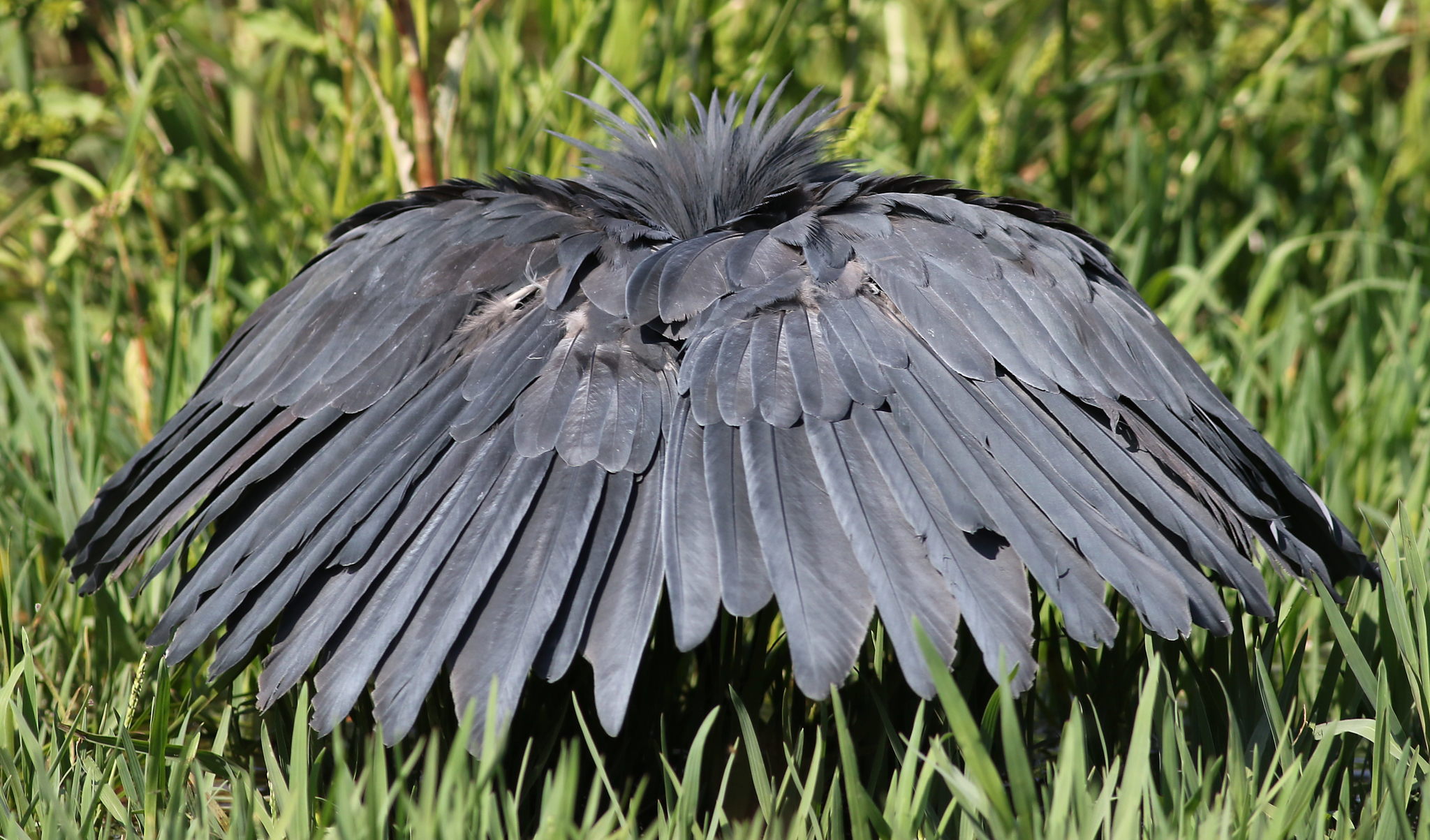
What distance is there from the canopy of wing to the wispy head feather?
0.13 m

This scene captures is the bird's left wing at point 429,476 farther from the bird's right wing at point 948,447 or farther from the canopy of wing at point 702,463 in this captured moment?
the bird's right wing at point 948,447

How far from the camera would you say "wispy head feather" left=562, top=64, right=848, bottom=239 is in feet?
7.39

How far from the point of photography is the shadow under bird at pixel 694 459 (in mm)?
1594

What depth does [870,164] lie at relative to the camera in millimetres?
3502

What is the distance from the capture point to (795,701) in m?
2.25

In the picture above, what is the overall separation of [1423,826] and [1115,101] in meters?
3.11

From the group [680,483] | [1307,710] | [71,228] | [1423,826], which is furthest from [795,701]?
[71,228]

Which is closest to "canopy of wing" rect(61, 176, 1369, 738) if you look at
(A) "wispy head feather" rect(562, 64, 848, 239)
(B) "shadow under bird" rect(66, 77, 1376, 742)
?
(B) "shadow under bird" rect(66, 77, 1376, 742)

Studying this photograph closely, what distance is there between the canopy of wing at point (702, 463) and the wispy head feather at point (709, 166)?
0.43ft

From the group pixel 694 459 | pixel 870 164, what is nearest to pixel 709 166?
pixel 694 459

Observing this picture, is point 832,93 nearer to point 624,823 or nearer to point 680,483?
point 680,483

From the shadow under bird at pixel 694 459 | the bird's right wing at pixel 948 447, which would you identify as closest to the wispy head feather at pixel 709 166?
the shadow under bird at pixel 694 459

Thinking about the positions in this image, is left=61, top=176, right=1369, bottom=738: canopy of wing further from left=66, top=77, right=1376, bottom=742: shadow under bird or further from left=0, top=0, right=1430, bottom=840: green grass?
left=0, top=0, right=1430, bottom=840: green grass

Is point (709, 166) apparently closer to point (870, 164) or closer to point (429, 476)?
point (429, 476)
